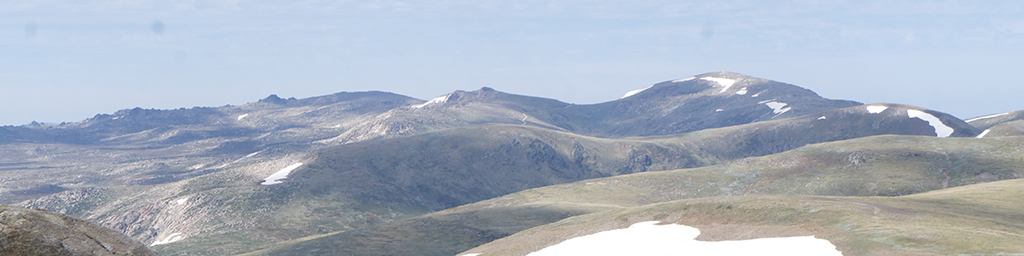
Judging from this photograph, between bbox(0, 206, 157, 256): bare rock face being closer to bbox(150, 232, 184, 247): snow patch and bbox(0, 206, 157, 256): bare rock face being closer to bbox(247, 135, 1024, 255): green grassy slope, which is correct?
bbox(247, 135, 1024, 255): green grassy slope

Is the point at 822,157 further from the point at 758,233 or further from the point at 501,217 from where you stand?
the point at 758,233

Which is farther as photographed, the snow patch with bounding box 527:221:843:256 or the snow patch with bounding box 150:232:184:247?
the snow patch with bounding box 150:232:184:247

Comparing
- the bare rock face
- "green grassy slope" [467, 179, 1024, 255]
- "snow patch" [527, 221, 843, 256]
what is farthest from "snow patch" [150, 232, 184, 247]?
the bare rock face

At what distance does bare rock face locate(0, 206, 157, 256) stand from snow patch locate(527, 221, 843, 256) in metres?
44.6

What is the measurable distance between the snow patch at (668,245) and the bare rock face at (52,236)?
4459 cm

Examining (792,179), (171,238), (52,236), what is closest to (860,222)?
(52,236)

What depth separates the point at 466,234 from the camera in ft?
415

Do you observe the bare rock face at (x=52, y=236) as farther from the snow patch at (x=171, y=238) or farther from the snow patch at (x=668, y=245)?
the snow patch at (x=171, y=238)

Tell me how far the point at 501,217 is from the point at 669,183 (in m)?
61.3

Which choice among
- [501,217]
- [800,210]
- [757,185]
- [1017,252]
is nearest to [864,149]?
[757,185]

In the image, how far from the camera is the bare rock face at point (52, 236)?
49.4 feet

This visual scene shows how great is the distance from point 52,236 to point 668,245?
49.8 metres

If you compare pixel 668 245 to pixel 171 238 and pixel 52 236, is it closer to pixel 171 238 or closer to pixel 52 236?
pixel 52 236

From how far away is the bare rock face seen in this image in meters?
15.0
